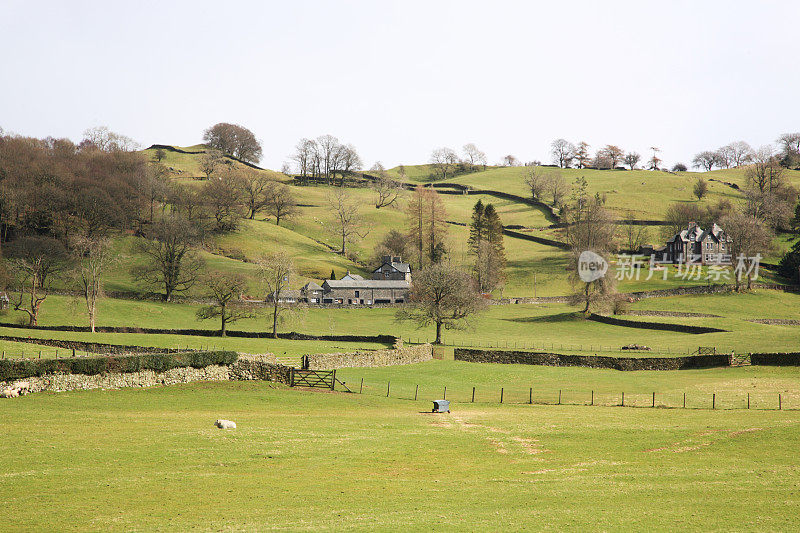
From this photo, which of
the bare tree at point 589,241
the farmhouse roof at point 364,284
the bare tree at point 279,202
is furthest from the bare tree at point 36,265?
the bare tree at point 589,241

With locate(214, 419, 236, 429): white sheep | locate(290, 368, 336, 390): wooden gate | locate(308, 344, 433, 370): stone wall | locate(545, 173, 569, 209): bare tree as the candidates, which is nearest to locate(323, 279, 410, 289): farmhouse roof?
locate(308, 344, 433, 370): stone wall

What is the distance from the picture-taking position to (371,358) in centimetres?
5853

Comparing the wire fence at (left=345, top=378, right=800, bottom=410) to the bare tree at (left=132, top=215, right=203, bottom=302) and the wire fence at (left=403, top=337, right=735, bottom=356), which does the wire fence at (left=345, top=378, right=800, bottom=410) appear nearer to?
the wire fence at (left=403, top=337, right=735, bottom=356)

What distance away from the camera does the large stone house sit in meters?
133

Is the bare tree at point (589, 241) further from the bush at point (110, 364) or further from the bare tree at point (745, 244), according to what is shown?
the bush at point (110, 364)

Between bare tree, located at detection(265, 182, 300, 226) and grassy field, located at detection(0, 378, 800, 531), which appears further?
bare tree, located at detection(265, 182, 300, 226)

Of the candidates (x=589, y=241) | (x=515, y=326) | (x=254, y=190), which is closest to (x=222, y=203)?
(x=254, y=190)

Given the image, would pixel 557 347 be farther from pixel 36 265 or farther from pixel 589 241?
pixel 36 265

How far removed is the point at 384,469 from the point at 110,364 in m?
22.2

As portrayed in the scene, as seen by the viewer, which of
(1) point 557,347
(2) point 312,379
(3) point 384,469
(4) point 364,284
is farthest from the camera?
(4) point 364,284

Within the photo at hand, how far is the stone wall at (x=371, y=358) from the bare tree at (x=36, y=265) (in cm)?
4516

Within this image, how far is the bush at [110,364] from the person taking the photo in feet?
110

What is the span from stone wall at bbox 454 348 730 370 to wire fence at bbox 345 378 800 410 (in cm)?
1342

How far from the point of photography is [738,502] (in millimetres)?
18109
